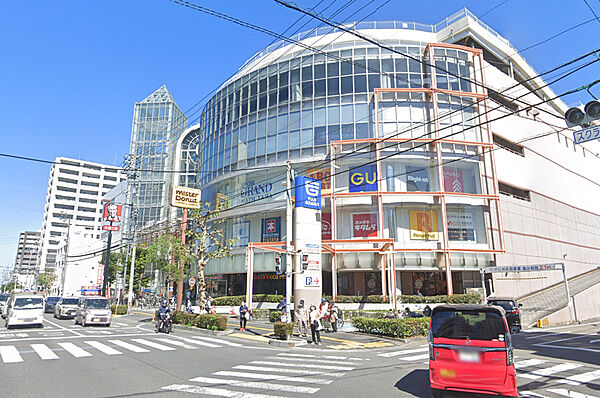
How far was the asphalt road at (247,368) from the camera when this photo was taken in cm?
757

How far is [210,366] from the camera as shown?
10211mm

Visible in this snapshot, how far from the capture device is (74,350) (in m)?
12.9

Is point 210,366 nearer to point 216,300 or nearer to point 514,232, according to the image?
point 216,300

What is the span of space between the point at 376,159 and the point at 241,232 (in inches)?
597

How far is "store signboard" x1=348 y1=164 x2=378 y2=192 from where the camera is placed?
31734mm

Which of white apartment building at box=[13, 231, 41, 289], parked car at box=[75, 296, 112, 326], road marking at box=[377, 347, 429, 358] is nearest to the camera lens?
road marking at box=[377, 347, 429, 358]

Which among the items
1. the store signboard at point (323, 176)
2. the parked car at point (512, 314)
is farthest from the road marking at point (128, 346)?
the store signboard at point (323, 176)

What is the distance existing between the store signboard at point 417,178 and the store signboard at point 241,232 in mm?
15578

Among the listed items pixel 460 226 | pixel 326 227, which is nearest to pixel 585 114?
pixel 326 227

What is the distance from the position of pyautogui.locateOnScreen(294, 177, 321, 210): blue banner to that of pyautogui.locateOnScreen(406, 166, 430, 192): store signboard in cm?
1310

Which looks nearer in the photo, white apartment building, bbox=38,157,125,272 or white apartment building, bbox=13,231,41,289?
white apartment building, bbox=38,157,125,272

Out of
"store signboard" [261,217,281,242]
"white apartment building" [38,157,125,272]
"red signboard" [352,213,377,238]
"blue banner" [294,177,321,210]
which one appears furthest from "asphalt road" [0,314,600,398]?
"white apartment building" [38,157,125,272]

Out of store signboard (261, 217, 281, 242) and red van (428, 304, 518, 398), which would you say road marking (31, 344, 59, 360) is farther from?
store signboard (261, 217, 281, 242)

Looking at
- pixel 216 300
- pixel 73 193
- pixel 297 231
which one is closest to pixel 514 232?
pixel 297 231
